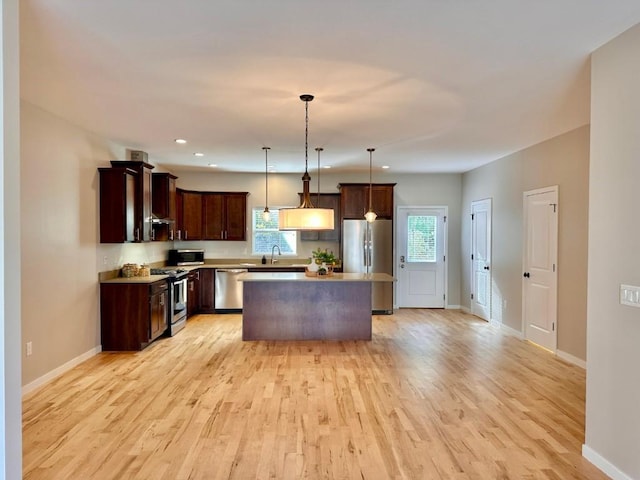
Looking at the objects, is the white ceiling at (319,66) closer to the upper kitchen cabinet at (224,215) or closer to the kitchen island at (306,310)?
the kitchen island at (306,310)

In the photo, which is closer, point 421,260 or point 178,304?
point 178,304

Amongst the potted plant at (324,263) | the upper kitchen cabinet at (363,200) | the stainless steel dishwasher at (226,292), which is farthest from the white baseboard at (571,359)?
→ the stainless steel dishwasher at (226,292)

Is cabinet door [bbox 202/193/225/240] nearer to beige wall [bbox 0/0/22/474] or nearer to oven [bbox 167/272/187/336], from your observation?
oven [bbox 167/272/187/336]

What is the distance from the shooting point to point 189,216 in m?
8.05

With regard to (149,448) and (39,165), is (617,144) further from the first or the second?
(39,165)

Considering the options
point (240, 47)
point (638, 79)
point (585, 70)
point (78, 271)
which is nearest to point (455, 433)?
point (638, 79)

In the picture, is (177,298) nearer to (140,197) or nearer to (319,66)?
(140,197)

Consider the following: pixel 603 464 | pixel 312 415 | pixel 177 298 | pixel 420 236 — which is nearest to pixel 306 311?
pixel 177 298

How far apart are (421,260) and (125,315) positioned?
5.51 metres

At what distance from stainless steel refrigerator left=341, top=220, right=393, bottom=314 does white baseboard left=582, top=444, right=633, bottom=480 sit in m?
4.96

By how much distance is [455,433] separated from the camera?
3.14 m

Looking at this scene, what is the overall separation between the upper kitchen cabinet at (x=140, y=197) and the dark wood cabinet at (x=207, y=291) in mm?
2057

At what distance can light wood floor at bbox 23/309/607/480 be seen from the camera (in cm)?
270

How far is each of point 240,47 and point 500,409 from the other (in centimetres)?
353
